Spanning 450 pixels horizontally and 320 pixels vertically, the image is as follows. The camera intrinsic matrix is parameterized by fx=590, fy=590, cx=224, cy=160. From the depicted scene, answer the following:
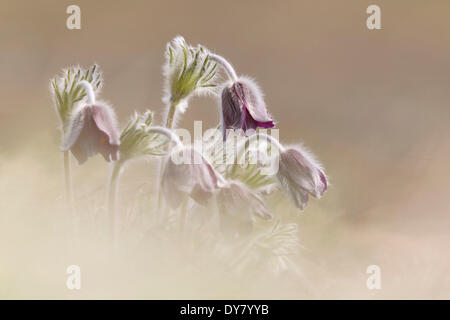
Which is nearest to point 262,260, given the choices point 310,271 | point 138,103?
point 310,271

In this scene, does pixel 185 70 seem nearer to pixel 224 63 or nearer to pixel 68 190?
pixel 224 63

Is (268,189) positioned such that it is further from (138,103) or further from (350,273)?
(138,103)

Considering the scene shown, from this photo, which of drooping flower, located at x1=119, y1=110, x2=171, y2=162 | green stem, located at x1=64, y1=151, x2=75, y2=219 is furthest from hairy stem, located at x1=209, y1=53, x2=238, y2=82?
green stem, located at x1=64, y1=151, x2=75, y2=219

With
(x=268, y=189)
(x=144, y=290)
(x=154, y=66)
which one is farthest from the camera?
(x=154, y=66)

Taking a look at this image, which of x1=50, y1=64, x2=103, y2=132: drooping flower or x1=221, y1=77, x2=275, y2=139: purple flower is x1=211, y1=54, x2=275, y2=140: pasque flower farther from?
x1=50, y1=64, x2=103, y2=132: drooping flower

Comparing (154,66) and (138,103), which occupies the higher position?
(154,66)

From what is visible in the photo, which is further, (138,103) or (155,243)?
(138,103)

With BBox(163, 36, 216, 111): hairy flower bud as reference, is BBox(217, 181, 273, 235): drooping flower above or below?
below

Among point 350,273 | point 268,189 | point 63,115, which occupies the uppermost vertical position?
point 63,115
